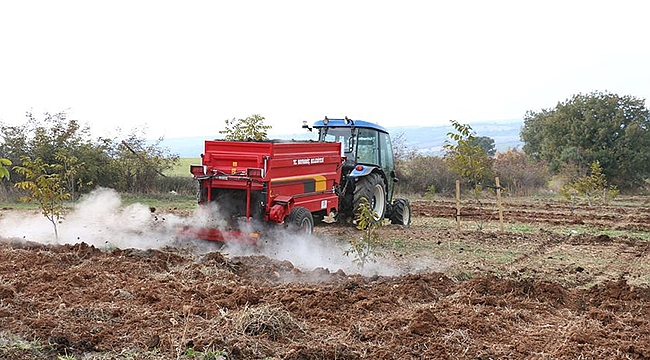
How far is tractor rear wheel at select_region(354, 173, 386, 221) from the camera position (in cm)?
1375

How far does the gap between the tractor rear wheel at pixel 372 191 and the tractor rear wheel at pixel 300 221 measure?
2271mm

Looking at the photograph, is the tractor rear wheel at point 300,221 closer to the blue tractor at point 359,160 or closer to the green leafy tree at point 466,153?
the blue tractor at point 359,160

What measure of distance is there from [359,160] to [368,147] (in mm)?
343

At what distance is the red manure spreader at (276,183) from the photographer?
1065 centimetres

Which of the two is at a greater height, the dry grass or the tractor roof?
the tractor roof

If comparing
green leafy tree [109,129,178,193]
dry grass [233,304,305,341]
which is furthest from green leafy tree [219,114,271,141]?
dry grass [233,304,305,341]

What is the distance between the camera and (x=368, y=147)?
47.3ft

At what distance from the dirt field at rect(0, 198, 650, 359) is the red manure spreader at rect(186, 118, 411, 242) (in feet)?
3.24

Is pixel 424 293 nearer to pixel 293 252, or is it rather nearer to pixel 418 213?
pixel 293 252

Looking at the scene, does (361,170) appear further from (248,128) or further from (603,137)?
(603,137)

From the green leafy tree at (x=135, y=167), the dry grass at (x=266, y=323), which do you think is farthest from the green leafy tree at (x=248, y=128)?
the dry grass at (x=266, y=323)

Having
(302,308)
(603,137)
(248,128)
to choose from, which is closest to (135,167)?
(248,128)

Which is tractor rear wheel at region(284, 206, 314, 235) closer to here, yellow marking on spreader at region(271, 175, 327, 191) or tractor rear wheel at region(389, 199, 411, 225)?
yellow marking on spreader at region(271, 175, 327, 191)

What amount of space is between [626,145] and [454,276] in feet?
110
